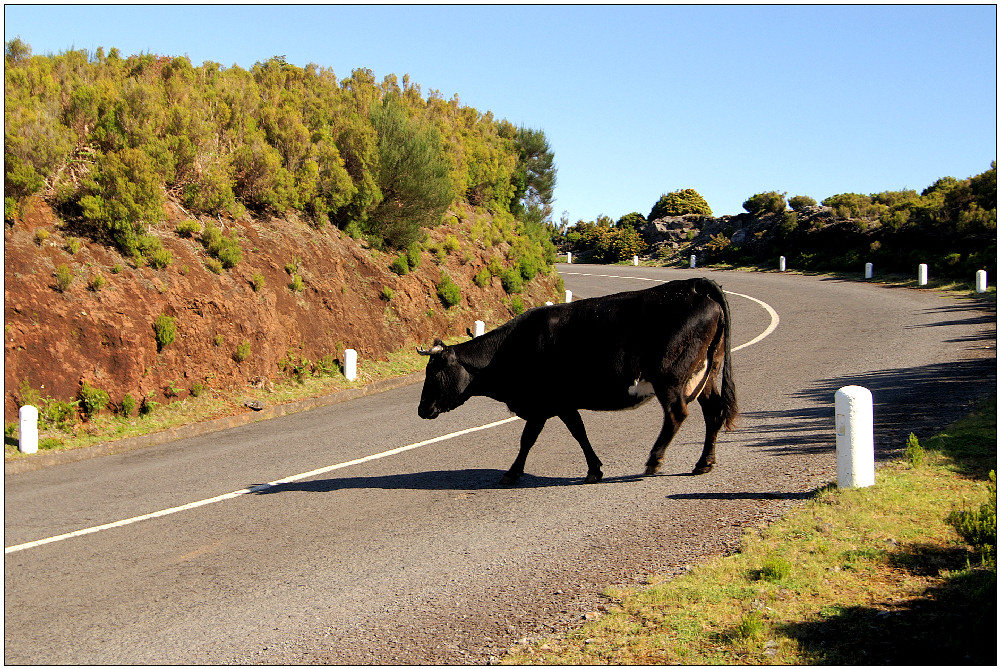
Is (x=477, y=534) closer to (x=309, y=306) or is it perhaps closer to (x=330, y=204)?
(x=309, y=306)

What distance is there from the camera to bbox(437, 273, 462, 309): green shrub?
2267 centimetres

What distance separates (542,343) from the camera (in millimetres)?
8758

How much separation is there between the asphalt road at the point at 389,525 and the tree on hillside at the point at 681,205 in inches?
1770

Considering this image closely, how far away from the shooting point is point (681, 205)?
58219 millimetres

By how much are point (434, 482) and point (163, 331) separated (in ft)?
26.5

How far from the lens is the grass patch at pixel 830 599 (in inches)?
182

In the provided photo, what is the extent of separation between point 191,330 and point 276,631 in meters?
11.4

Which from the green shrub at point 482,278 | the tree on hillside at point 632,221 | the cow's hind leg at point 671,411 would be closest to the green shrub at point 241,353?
the green shrub at point 482,278

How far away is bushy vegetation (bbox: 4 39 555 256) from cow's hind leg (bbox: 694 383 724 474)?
11.5m

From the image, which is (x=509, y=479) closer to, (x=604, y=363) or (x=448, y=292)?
(x=604, y=363)

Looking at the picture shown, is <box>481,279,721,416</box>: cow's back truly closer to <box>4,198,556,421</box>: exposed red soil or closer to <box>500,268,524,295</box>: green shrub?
<box>4,198,556,421</box>: exposed red soil

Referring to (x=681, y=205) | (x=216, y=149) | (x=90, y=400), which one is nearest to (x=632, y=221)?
(x=681, y=205)

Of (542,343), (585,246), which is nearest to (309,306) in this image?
(542,343)

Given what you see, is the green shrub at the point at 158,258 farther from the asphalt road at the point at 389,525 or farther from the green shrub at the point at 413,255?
the green shrub at the point at 413,255
